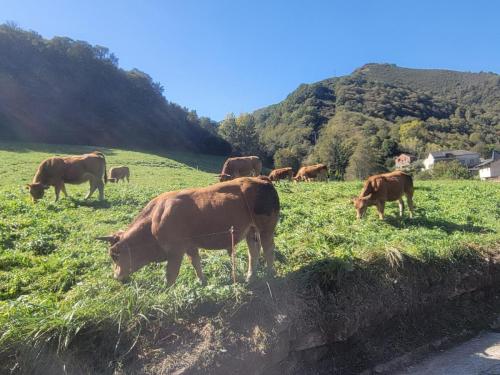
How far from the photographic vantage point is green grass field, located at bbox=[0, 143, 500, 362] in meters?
5.40

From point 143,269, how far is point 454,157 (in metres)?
106

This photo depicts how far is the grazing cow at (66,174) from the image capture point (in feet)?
47.9

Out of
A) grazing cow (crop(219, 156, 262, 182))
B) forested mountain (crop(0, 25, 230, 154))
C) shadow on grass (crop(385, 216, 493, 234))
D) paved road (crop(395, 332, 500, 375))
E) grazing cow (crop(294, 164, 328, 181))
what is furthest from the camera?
forested mountain (crop(0, 25, 230, 154))

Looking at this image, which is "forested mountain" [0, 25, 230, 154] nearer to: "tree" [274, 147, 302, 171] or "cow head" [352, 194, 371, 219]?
"tree" [274, 147, 302, 171]

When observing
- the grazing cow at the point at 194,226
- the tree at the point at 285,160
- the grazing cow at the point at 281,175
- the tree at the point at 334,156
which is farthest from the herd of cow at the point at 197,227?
the tree at the point at 334,156

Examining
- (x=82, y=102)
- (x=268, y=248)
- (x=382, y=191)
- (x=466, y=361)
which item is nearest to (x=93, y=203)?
(x=268, y=248)

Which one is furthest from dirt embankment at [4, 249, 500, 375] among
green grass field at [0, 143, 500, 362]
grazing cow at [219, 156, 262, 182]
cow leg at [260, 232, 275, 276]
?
grazing cow at [219, 156, 262, 182]

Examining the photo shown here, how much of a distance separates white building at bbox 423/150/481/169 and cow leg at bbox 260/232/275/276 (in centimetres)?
9719

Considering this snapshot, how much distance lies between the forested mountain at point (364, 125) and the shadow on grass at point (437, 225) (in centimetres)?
6411

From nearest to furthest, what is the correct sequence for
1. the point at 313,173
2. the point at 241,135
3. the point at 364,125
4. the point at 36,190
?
the point at 36,190 < the point at 313,173 < the point at 241,135 < the point at 364,125

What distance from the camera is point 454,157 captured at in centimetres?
9831

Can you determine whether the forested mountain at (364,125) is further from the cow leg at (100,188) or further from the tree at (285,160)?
the cow leg at (100,188)

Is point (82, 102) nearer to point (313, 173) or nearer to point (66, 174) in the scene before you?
point (313, 173)

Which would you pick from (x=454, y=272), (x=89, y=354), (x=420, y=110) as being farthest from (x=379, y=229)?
(x=420, y=110)
